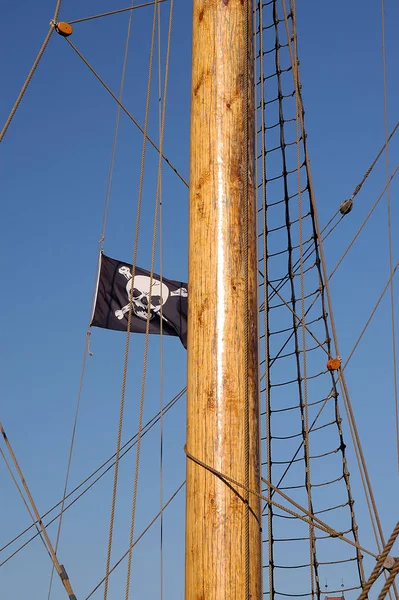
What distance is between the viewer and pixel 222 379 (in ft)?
10.7

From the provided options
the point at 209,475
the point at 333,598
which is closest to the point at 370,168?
the point at 209,475

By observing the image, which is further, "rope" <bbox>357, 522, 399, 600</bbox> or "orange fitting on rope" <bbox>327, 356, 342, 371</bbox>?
"orange fitting on rope" <bbox>327, 356, 342, 371</bbox>

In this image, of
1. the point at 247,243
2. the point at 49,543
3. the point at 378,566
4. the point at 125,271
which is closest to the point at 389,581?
the point at 378,566

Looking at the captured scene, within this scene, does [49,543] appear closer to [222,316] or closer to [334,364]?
[222,316]

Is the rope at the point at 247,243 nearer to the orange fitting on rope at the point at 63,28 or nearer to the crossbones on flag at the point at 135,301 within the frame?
the orange fitting on rope at the point at 63,28

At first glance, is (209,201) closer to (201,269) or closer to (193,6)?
(201,269)

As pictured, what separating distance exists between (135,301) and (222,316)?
4214 mm

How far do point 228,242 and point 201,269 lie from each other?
16 cm

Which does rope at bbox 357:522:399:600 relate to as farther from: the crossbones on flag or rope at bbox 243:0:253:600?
the crossbones on flag

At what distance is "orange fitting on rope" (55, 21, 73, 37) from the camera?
602 centimetres

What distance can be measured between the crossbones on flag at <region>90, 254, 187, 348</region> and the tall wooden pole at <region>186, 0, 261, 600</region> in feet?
11.8

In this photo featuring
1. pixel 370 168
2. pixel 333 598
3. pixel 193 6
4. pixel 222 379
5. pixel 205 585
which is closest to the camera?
pixel 205 585

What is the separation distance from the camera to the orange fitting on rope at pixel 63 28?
6023 mm

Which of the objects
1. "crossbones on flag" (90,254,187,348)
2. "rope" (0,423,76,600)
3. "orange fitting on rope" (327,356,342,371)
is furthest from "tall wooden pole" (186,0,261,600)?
"orange fitting on rope" (327,356,342,371)
